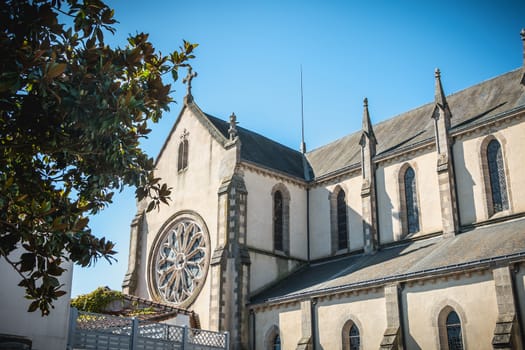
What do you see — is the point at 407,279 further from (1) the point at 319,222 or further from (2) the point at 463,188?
(1) the point at 319,222

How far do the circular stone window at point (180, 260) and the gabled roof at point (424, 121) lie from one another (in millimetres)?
7635

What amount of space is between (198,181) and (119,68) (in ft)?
73.4

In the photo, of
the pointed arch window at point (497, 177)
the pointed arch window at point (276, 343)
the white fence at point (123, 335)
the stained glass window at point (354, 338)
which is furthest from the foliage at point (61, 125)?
the pointed arch window at point (497, 177)

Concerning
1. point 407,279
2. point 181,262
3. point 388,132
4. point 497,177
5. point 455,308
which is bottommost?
point 455,308

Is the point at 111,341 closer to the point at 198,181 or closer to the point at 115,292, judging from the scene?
the point at 115,292

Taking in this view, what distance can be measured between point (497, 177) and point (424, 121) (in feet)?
20.1

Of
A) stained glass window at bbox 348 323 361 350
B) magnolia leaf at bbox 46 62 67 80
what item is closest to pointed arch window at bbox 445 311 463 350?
stained glass window at bbox 348 323 361 350

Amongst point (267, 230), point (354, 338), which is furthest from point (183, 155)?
point (354, 338)

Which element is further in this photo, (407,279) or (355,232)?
(355,232)

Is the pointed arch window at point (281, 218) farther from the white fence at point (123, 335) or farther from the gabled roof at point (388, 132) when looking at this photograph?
the white fence at point (123, 335)

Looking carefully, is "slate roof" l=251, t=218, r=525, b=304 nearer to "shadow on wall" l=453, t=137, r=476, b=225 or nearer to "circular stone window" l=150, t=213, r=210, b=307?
"shadow on wall" l=453, t=137, r=476, b=225

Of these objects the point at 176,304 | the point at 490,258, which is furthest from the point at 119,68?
the point at 176,304

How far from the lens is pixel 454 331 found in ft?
70.8

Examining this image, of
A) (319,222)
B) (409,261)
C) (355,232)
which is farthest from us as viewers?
(319,222)
